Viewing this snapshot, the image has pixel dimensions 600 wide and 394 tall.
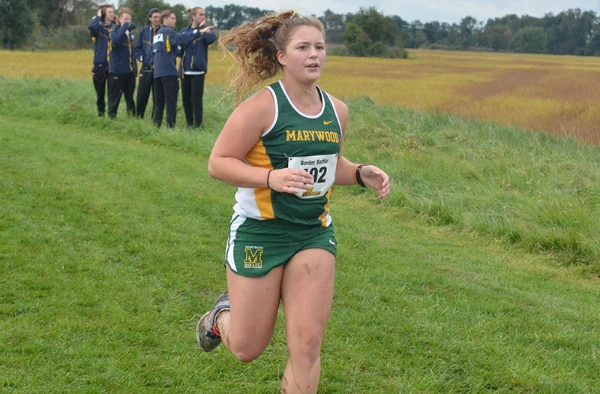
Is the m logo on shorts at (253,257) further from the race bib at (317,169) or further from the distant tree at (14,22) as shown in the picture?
the distant tree at (14,22)

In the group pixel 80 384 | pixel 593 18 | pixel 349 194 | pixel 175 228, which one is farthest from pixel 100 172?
pixel 593 18

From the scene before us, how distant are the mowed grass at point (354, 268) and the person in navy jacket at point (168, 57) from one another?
5.45 feet

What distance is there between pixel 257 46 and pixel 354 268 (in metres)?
3.18

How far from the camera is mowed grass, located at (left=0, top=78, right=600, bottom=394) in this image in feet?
15.1

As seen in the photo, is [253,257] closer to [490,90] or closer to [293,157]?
[293,157]

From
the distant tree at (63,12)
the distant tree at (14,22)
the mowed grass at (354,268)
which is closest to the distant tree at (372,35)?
the distant tree at (14,22)

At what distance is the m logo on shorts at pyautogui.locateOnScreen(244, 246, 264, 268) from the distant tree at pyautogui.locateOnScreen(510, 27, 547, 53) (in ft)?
113

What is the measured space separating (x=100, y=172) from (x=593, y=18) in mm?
27001

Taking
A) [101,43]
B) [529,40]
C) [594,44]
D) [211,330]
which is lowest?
[211,330]

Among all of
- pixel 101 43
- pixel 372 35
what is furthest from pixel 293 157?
pixel 372 35

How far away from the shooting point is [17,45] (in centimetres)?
5150

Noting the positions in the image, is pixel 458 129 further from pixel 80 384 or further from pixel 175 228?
pixel 80 384

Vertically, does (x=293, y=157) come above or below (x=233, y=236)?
above

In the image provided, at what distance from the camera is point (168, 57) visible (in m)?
13.9
